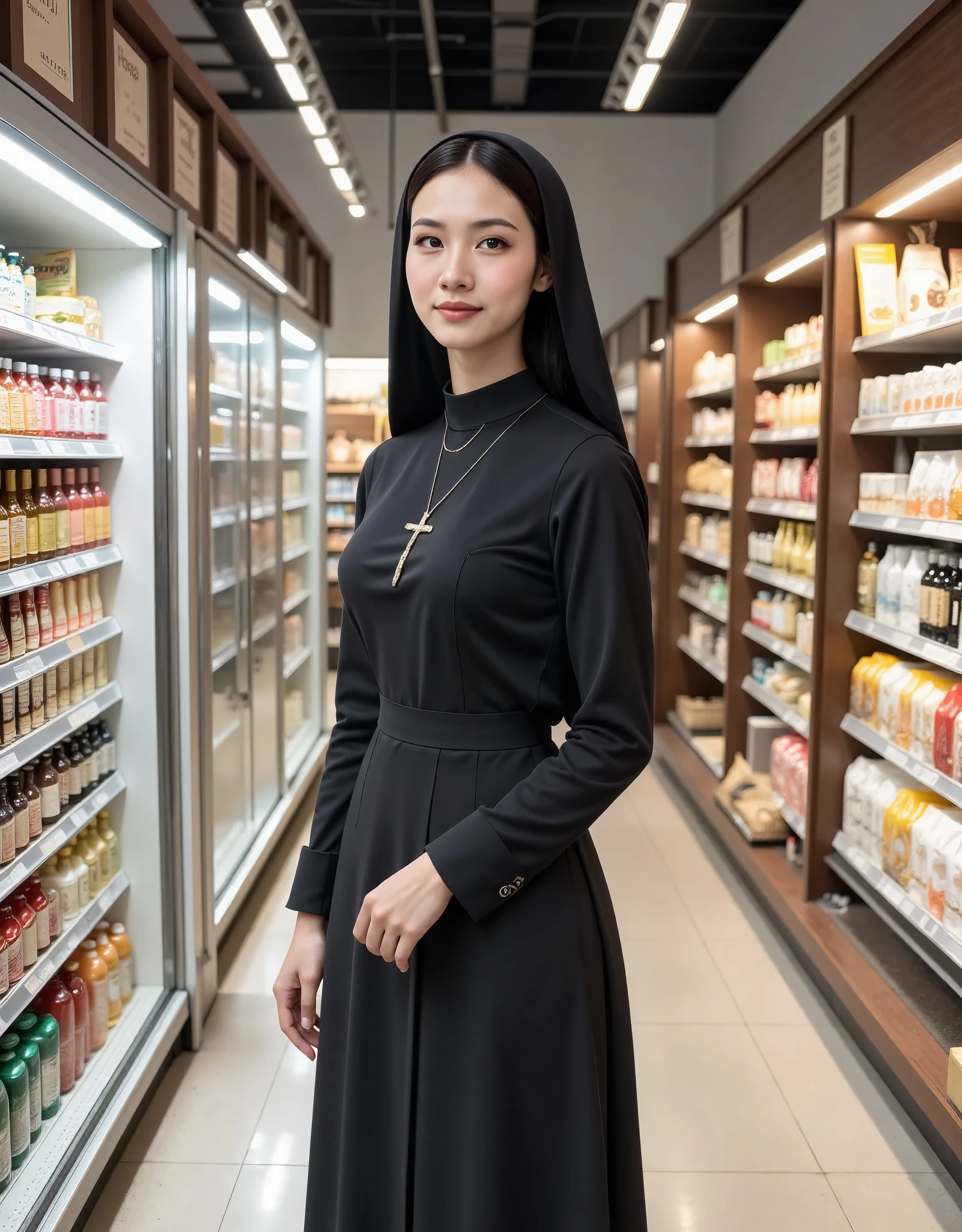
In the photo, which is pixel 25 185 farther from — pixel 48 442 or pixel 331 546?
pixel 331 546

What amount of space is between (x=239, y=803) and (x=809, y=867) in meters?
2.31

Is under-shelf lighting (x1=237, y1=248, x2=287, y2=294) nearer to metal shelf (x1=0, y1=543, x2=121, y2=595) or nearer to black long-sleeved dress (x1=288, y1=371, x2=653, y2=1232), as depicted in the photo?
metal shelf (x1=0, y1=543, x2=121, y2=595)

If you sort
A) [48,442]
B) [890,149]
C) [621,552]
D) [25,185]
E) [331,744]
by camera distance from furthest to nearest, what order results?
[890,149]
[48,442]
[25,185]
[331,744]
[621,552]

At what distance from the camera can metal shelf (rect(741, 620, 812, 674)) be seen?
13.9ft

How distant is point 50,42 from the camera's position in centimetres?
207

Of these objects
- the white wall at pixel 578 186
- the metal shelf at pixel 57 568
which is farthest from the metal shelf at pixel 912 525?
the white wall at pixel 578 186

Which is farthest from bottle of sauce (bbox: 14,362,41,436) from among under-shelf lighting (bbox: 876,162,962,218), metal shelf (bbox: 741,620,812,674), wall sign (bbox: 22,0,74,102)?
metal shelf (bbox: 741,620,812,674)

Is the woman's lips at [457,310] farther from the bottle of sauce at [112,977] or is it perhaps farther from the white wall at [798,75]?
the white wall at [798,75]

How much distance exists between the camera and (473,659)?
1.37 metres

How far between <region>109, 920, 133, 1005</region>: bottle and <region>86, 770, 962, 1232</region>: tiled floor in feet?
0.88

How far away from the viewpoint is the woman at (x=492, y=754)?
1.29 meters

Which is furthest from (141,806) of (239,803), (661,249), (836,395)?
(661,249)

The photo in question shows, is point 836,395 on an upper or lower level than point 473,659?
upper

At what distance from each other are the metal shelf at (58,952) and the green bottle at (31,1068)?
0.04 m
